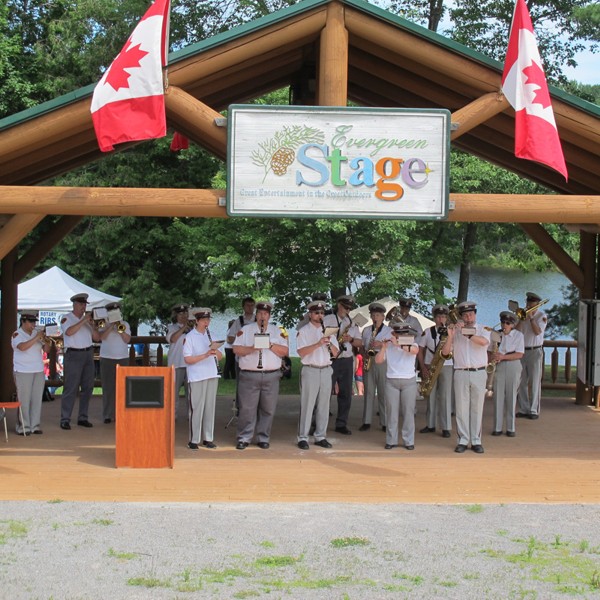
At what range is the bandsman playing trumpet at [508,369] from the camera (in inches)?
452

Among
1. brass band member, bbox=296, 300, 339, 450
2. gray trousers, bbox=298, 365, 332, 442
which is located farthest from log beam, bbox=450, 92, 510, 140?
gray trousers, bbox=298, 365, 332, 442

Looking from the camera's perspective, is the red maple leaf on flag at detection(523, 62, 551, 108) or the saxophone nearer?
the red maple leaf on flag at detection(523, 62, 551, 108)

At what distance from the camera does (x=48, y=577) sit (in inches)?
242

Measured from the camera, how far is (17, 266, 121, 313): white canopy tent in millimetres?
19531

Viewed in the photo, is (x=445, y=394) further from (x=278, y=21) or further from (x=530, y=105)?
(x=278, y=21)

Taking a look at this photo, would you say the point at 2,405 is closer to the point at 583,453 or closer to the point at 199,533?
the point at 199,533

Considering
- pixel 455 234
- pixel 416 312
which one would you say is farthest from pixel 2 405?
pixel 455 234

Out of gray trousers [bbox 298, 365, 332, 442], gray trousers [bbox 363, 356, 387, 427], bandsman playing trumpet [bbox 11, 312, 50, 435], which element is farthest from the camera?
gray trousers [bbox 363, 356, 387, 427]

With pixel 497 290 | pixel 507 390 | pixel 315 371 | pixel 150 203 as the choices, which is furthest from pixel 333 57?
pixel 497 290

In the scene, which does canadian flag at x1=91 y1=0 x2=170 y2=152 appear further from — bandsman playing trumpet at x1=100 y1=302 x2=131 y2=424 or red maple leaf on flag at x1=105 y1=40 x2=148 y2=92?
bandsman playing trumpet at x1=100 y1=302 x2=131 y2=424

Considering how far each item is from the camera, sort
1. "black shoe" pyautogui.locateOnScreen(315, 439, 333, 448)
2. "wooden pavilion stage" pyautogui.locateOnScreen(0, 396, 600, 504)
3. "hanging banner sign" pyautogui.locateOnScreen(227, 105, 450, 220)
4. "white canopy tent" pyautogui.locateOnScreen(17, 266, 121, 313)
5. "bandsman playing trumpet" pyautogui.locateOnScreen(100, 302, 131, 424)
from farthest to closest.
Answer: "white canopy tent" pyautogui.locateOnScreen(17, 266, 121, 313) < "bandsman playing trumpet" pyautogui.locateOnScreen(100, 302, 131, 424) < "black shoe" pyautogui.locateOnScreen(315, 439, 333, 448) < "hanging banner sign" pyautogui.locateOnScreen(227, 105, 450, 220) < "wooden pavilion stage" pyautogui.locateOnScreen(0, 396, 600, 504)

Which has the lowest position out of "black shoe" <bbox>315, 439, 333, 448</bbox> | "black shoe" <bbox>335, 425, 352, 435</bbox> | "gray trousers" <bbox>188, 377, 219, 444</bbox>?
"black shoe" <bbox>315, 439, 333, 448</bbox>

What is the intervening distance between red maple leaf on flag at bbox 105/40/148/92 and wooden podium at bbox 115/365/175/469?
282 centimetres

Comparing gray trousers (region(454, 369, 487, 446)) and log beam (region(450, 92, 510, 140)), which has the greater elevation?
log beam (region(450, 92, 510, 140))
